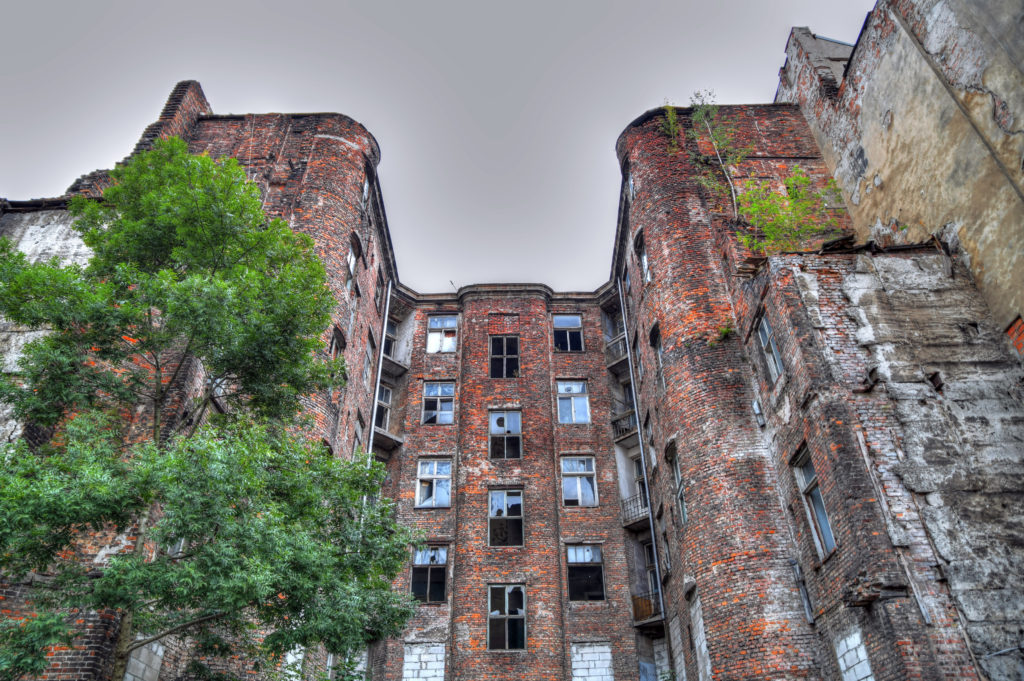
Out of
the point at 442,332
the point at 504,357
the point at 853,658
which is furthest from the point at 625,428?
the point at 853,658

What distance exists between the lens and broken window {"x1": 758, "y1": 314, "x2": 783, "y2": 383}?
13.3 meters

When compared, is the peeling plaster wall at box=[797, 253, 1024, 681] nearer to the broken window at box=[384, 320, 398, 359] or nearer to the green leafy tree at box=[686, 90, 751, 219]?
the green leafy tree at box=[686, 90, 751, 219]

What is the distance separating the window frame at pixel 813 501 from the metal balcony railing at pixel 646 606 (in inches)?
284

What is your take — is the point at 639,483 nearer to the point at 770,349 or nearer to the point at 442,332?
the point at 770,349

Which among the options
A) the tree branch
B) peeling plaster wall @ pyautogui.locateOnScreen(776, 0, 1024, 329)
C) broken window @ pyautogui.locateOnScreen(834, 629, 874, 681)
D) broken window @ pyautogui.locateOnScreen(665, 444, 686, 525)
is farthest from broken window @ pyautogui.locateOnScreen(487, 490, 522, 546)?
the tree branch

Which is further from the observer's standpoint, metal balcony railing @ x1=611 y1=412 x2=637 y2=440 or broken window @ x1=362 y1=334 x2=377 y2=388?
broken window @ x1=362 y1=334 x2=377 y2=388

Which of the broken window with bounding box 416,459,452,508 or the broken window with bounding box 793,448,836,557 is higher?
the broken window with bounding box 416,459,452,508

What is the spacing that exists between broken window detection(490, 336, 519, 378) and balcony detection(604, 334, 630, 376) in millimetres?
3128

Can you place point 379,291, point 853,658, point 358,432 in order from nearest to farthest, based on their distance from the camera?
point 853,658 < point 358,432 < point 379,291

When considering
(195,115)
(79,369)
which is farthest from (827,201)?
(195,115)

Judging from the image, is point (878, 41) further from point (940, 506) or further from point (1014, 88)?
point (940, 506)

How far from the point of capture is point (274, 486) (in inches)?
372

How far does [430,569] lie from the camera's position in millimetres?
19469

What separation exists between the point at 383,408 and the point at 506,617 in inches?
317
